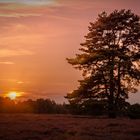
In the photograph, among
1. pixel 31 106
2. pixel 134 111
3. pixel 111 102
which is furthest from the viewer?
pixel 31 106

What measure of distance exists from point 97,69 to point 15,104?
13045mm

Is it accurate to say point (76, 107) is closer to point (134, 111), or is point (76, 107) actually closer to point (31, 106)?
point (134, 111)

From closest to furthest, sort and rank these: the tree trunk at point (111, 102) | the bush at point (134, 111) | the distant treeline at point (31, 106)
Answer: the tree trunk at point (111, 102) < the bush at point (134, 111) < the distant treeline at point (31, 106)

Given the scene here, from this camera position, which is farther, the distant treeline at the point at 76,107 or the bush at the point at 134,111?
the bush at the point at 134,111

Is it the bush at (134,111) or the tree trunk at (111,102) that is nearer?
the tree trunk at (111,102)

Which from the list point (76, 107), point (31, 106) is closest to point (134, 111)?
point (76, 107)

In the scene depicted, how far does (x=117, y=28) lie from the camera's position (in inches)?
1650

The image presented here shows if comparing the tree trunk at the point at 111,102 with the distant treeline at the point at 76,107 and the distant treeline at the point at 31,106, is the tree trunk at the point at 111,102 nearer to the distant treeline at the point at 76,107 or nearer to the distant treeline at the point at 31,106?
the distant treeline at the point at 76,107

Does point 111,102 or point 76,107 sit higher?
point 111,102

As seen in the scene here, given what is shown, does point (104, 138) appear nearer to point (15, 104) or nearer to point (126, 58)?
point (126, 58)

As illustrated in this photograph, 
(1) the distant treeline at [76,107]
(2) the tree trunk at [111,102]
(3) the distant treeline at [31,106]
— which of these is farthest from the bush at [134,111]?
(3) the distant treeline at [31,106]

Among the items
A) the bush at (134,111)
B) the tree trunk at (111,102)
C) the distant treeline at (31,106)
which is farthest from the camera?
the distant treeline at (31,106)

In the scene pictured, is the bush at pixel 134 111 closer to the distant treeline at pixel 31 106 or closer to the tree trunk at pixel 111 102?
the tree trunk at pixel 111 102

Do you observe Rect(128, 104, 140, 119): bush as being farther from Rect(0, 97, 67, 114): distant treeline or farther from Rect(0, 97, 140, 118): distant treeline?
Rect(0, 97, 67, 114): distant treeline
